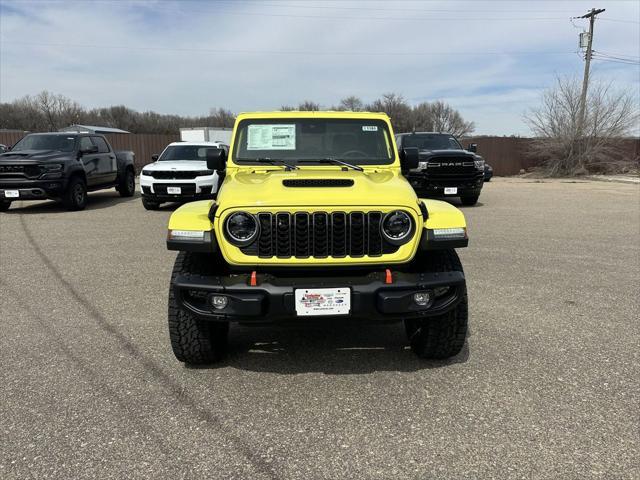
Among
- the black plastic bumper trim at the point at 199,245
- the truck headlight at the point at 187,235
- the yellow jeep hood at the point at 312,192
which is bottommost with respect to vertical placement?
the black plastic bumper trim at the point at 199,245

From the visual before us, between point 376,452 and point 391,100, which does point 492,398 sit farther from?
point 391,100

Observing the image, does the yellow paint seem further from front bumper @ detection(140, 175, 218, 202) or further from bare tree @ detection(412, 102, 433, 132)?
bare tree @ detection(412, 102, 433, 132)

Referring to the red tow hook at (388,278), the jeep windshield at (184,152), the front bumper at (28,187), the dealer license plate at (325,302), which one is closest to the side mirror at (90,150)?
the front bumper at (28,187)

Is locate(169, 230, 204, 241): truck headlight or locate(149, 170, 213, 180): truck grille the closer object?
locate(169, 230, 204, 241): truck headlight

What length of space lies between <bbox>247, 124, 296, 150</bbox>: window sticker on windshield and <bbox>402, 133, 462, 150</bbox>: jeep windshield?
29.7ft

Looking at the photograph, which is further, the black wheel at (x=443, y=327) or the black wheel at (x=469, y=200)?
the black wheel at (x=469, y=200)

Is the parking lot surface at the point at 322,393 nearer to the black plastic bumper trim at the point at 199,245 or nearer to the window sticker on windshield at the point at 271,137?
→ the black plastic bumper trim at the point at 199,245

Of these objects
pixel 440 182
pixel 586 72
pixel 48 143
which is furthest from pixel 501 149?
pixel 48 143

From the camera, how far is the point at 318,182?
3.39 metres

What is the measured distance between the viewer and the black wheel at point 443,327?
127 inches

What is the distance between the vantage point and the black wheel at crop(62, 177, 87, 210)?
11586 millimetres

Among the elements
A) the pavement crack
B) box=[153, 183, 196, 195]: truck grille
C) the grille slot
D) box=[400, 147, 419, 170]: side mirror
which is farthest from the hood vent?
box=[153, 183, 196, 195]: truck grille

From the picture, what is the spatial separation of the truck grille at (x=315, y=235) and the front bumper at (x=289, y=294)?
16 cm

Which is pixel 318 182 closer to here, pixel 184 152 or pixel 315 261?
pixel 315 261
